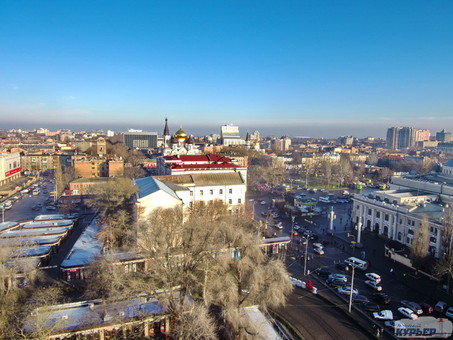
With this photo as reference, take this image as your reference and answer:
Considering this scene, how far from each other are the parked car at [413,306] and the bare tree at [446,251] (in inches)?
138

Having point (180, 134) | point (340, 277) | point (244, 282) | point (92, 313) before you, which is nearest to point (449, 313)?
point (340, 277)

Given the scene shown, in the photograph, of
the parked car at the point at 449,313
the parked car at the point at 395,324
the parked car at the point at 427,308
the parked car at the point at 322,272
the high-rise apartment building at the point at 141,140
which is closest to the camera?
the parked car at the point at 395,324

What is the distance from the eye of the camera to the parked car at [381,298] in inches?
695

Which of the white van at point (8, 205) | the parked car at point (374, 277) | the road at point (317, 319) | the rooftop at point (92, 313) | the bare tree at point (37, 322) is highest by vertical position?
the bare tree at point (37, 322)

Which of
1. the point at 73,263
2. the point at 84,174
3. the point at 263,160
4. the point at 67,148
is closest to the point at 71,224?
the point at 73,263

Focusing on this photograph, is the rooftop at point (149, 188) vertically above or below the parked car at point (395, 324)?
above

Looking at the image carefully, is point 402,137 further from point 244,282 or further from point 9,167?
point 244,282

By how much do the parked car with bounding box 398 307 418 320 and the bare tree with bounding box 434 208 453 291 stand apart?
4449mm

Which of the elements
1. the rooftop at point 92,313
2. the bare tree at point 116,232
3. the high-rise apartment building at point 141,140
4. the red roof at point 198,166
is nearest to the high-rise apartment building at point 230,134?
the high-rise apartment building at point 141,140

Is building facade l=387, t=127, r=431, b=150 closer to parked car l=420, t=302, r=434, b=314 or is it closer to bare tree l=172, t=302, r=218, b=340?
parked car l=420, t=302, r=434, b=314

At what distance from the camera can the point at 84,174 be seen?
57.5 meters

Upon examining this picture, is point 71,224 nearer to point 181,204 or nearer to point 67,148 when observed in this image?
point 181,204

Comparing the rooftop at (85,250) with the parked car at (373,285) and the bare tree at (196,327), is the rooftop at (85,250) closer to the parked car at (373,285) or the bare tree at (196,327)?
the bare tree at (196,327)

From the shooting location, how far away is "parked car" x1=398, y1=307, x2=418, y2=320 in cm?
1636
